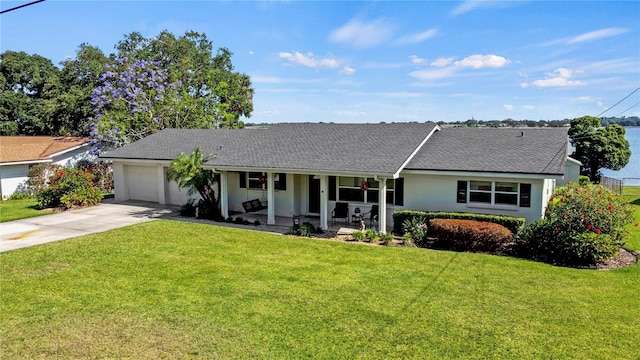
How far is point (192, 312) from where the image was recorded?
339 inches

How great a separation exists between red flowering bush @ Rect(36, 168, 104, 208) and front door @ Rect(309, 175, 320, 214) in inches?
450

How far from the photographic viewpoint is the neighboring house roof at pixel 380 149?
51.5 feet

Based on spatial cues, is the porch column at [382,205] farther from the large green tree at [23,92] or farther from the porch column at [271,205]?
the large green tree at [23,92]

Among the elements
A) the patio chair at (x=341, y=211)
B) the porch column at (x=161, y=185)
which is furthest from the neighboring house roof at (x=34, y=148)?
the patio chair at (x=341, y=211)

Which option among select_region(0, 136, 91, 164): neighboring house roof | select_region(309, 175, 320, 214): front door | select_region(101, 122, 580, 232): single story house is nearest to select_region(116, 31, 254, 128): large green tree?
select_region(0, 136, 91, 164): neighboring house roof

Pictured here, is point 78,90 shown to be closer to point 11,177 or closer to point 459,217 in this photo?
point 11,177

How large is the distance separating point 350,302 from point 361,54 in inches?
852

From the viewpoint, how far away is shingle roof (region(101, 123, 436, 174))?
16391 mm

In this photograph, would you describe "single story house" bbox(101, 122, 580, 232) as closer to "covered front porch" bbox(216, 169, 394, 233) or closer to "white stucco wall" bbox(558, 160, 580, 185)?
"covered front porch" bbox(216, 169, 394, 233)

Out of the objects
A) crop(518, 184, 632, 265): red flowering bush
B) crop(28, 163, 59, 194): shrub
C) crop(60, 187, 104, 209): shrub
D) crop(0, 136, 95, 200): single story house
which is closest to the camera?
crop(518, 184, 632, 265): red flowering bush

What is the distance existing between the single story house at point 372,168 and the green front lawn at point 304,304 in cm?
334

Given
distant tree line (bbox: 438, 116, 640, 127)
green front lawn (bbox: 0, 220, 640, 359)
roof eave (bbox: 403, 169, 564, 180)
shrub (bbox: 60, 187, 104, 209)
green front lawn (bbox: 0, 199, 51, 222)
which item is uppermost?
distant tree line (bbox: 438, 116, 640, 127)

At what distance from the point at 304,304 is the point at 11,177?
25.1m

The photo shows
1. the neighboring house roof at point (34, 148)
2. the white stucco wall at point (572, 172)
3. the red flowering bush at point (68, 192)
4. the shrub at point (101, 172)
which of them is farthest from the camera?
the shrub at point (101, 172)
